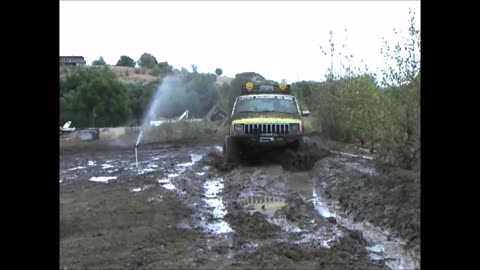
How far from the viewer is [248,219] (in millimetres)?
7293

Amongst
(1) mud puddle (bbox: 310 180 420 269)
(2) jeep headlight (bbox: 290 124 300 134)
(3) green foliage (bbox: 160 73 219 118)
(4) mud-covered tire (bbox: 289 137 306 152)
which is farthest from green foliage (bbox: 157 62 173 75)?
(3) green foliage (bbox: 160 73 219 118)

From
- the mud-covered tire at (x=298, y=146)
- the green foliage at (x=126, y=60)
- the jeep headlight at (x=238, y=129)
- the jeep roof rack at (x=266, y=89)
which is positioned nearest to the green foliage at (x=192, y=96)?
the jeep roof rack at (x=266, y=89)

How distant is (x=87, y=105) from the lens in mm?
20625

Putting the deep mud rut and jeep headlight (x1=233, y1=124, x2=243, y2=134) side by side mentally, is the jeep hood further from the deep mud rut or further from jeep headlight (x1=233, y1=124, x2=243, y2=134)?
the deep mud rut

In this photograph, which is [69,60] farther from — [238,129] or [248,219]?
[238,129]

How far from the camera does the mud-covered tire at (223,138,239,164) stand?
13.7m

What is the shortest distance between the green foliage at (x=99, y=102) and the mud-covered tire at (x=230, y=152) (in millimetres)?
5186

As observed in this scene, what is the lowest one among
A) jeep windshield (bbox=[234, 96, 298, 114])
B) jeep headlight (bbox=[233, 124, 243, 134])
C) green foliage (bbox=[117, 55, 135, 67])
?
jeep headlight (bbox=[233, 124, 243, 134])

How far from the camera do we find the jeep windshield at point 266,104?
45.3ft

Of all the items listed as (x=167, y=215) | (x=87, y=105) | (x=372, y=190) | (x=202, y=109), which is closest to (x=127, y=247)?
(x=167, y=215)

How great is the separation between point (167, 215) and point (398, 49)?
5.51 meters

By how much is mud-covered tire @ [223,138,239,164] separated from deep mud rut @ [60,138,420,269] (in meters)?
0.74
